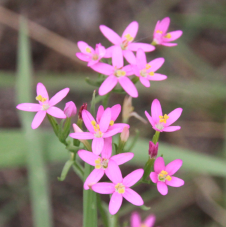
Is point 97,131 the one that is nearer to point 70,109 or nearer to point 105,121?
point 105,121

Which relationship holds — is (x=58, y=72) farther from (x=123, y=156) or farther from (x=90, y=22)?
(x=123, y=156)

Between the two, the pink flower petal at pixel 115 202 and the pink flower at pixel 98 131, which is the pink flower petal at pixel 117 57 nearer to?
the pink flower at pixel 98 131

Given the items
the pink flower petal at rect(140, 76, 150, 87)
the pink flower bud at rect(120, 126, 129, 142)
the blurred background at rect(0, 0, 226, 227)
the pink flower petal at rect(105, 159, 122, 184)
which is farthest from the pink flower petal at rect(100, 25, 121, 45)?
the blurred background at rect(0, 0, 226, 227)

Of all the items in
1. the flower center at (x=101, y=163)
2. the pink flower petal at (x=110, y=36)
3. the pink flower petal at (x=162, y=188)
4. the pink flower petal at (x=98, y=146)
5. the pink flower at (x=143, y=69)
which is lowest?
the pink flower petal at (x=162, y=188)

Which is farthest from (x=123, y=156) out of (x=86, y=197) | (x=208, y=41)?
(x=208, y=41)

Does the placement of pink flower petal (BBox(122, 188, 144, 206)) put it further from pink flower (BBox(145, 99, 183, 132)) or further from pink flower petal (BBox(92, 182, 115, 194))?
pink flower (BBox(145, 99, 183, 132))

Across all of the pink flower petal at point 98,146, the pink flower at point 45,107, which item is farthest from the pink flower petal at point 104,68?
the pink flower petal at point 98,146

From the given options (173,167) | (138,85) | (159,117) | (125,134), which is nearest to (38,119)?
(125,134)
